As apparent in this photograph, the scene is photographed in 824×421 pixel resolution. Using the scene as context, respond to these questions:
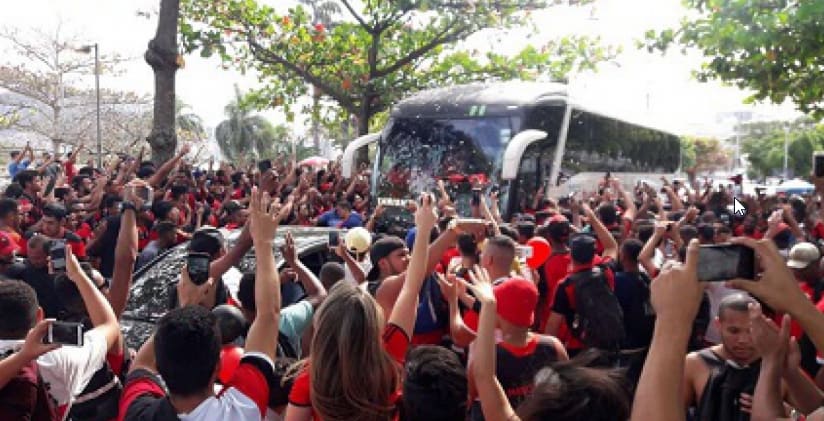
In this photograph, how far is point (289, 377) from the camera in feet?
9.53

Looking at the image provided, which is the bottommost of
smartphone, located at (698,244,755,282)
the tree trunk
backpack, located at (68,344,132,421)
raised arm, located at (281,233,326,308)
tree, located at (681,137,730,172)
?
backpack, located at (68,344,132,421)

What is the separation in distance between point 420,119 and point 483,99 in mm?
1117

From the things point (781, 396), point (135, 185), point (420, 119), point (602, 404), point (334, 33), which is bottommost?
point (781, 396)

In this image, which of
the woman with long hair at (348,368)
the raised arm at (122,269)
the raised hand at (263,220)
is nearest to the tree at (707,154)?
the raised arm at (122,269)

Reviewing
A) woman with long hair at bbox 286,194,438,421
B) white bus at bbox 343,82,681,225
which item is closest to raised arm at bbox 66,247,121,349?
woman with long hair at bbox 286,194,438,421

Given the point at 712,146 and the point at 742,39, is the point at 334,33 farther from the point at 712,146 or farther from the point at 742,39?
the point at 712,146

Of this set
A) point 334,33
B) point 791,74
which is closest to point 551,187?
point 791,74

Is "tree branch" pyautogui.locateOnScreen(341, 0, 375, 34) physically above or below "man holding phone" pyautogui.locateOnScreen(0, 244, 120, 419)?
above

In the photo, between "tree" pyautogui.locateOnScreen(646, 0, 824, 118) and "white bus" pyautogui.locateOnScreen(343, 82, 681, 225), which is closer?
"tree" pyautogui.locateOnScreen(646, 0, 824, 118)

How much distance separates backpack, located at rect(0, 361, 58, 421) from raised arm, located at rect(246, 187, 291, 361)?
2.57ft

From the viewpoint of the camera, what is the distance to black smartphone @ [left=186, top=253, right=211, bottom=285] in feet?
12.0

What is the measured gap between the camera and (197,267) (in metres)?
3.65

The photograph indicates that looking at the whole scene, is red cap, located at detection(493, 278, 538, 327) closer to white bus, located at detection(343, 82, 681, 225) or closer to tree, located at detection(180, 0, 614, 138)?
white bus, located at detection(343, 82, 681, 225)

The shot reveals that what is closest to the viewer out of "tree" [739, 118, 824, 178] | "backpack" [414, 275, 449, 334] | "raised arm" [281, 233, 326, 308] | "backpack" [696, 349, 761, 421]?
"backpack" [696, 349, 761, 421]
